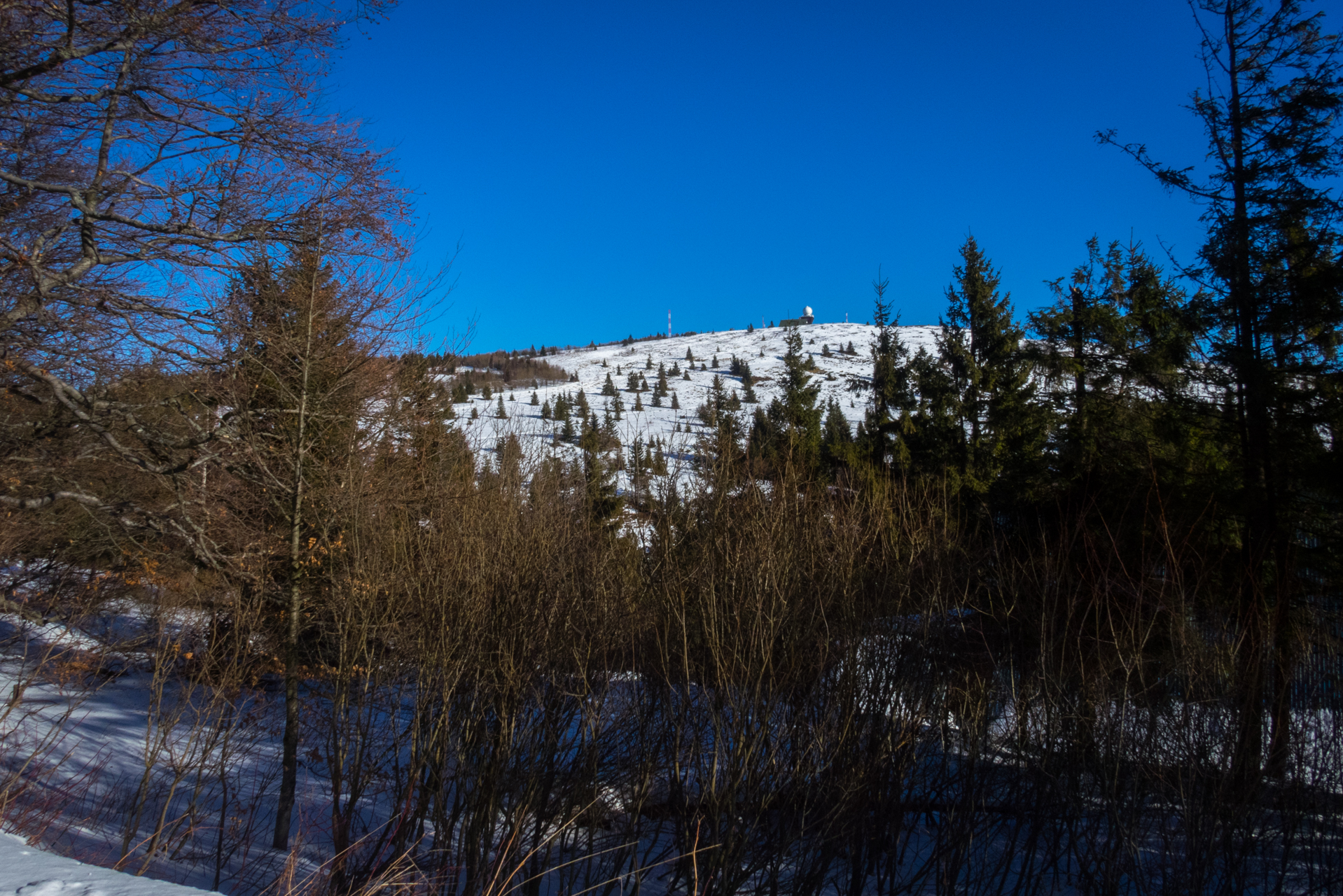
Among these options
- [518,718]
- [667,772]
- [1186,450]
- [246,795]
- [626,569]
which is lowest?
[246,795]

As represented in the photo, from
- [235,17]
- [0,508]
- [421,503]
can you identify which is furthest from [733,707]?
[0,508]

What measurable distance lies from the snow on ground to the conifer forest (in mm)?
1157

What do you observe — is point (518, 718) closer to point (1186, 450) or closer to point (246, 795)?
point (246, 795)

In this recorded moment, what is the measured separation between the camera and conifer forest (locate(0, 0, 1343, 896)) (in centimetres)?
542

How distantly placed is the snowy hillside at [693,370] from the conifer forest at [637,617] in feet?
52.4

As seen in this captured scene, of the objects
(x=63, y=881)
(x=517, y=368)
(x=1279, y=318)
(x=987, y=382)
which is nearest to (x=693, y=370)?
(x=517, y=368)

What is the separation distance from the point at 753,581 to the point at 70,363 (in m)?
7.42

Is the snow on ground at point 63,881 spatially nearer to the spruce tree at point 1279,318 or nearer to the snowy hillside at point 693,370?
the spruce tree at point 1279,318

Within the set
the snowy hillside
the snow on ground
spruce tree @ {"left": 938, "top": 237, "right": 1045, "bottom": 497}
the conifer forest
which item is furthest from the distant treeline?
the snow on ground

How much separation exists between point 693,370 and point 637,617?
48.0 m

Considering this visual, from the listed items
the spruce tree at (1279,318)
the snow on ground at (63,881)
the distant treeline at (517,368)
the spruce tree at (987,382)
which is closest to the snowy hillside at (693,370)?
the distant treeline at (517,368)

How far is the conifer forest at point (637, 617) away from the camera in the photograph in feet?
17.8

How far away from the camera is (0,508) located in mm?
11070

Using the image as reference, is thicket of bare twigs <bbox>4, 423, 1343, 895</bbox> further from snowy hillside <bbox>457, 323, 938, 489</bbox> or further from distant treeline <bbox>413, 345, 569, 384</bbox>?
distant treeline <bbox>413, 345, 569, 384</bbox>
